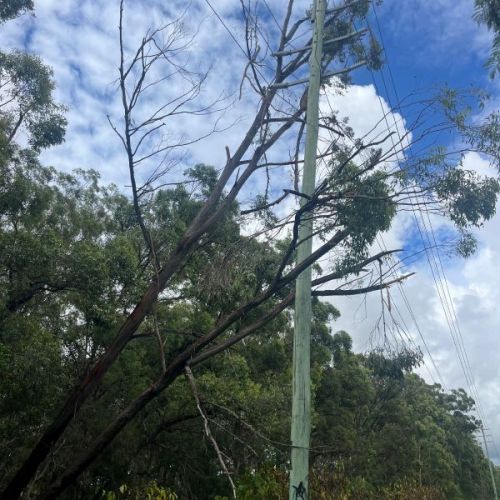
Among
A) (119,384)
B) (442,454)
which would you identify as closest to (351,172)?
(119,384)

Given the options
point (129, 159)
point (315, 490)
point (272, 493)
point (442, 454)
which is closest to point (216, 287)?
point (129, 159)

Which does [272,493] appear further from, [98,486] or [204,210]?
[98,486]

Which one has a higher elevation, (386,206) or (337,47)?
(337,47)

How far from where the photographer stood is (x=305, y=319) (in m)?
6.89

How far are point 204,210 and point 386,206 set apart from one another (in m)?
4.26

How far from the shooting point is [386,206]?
24.0 feet

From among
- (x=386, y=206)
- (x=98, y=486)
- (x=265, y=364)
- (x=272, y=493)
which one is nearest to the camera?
(x=386, y=206)

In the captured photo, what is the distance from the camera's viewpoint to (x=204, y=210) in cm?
1070

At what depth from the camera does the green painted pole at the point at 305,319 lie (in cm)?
625

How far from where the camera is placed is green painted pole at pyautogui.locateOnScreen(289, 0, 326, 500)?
20.5 feet

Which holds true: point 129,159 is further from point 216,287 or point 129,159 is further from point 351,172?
point 351,172

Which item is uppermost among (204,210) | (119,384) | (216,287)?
(204,210)

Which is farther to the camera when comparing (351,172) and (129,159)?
(129,159)

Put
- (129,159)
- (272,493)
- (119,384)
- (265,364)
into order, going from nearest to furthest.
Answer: (129,159) < (272,493) < (119,384) < (265,364)
